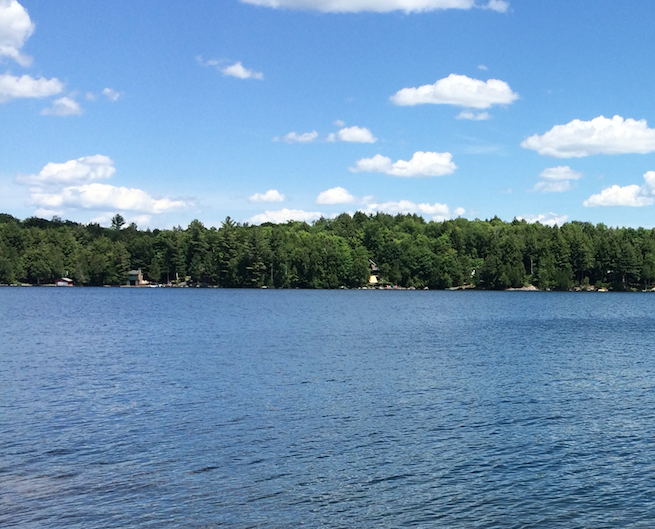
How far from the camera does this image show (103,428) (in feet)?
95.6

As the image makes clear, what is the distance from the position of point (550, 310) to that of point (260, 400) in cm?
9814

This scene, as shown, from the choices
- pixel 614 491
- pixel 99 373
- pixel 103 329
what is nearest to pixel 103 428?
pixel 99 373

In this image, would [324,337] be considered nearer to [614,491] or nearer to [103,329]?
[103,329]

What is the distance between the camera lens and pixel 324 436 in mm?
28359

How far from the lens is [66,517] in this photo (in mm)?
19297

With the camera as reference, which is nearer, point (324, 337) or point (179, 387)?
point (179, 387)

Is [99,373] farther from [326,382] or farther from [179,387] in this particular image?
[326,382]

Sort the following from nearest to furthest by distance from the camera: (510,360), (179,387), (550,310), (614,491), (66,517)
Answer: (66,517) → (614,491) → (179,387) → (510,360) → (550,310)

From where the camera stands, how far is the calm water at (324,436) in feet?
66.5

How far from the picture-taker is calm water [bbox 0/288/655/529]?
798 inches

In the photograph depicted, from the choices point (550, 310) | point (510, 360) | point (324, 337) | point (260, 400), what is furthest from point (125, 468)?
point (550, 310)

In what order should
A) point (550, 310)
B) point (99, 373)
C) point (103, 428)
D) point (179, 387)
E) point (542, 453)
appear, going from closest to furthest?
point (542, 453) → point (103, 428) → point (179, 387) → point (99, 373) → point (550, 310)

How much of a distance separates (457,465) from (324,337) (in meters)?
44.3

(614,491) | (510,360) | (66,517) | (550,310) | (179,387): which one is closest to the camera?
(66,517)
